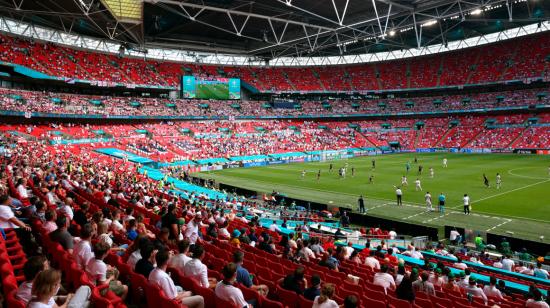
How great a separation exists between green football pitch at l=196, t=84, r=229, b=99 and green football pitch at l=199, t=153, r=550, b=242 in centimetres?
2899

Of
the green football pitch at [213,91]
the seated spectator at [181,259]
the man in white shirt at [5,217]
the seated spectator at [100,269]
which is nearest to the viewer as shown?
the seated spectator at [100,269]

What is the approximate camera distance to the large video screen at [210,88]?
7312cm

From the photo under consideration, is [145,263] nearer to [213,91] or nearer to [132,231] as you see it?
[132,231]

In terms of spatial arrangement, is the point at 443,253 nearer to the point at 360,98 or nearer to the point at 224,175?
the point at 224,175

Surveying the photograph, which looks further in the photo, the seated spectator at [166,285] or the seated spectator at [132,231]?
the seated spectator at [132,231]

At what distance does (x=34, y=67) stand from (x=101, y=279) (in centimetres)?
6185

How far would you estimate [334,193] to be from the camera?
3234 cm

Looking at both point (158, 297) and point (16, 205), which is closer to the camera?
point (158, 297)

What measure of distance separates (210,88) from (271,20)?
2353cm

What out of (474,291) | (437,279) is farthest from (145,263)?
(474,291)

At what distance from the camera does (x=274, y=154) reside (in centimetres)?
6097

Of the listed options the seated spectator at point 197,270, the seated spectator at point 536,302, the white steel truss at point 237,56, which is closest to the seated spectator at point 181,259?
the seated spectator at point 197,270

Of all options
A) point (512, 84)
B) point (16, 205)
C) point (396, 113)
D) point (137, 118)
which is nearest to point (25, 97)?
point (137, 118)

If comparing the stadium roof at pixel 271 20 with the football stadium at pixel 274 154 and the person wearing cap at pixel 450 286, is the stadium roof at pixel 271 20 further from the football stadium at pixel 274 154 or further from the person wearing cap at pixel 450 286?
the person wearing cap at pixel 450 286
